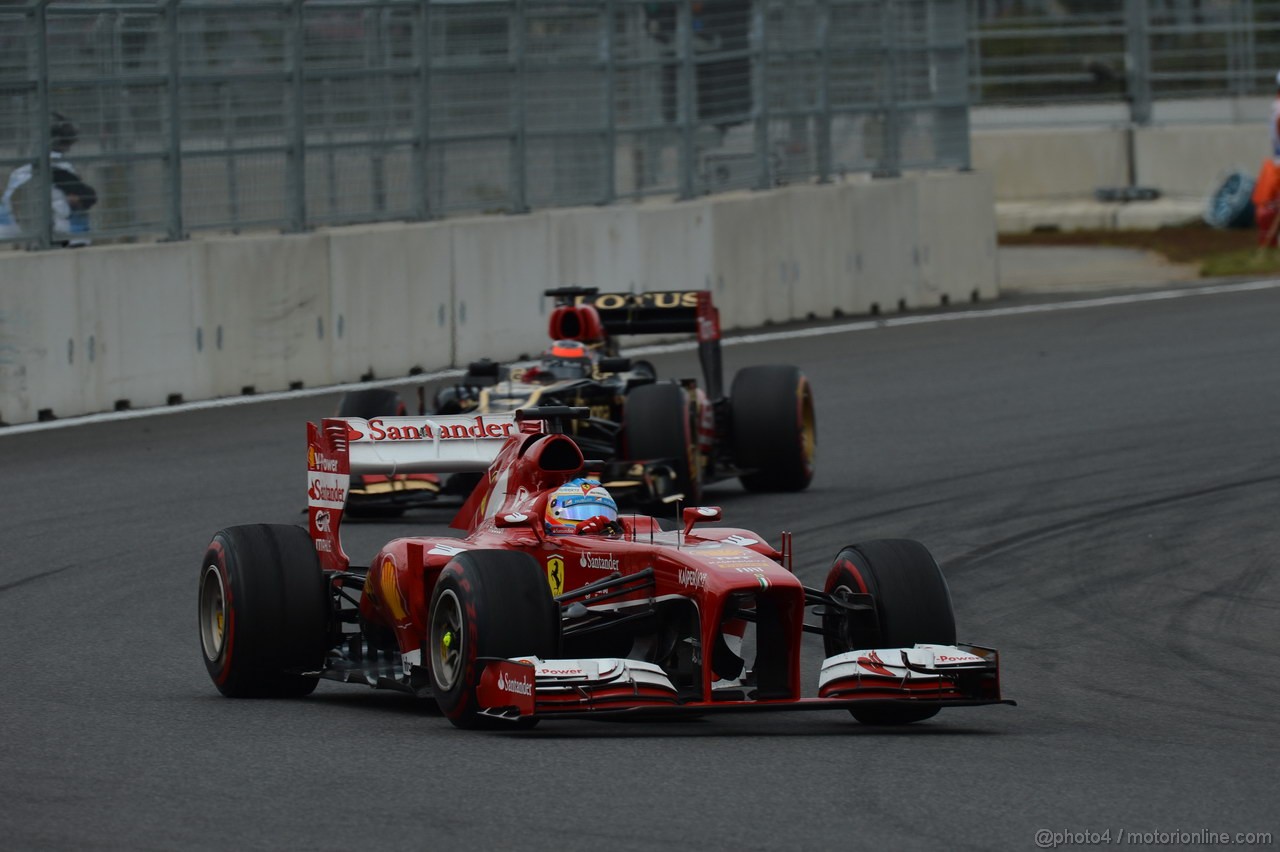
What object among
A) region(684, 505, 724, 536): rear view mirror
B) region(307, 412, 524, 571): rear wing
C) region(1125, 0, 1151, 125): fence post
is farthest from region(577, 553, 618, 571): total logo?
region(1125, 0, 1151, 125): fence post

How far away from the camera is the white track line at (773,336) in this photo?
17672 millimetres

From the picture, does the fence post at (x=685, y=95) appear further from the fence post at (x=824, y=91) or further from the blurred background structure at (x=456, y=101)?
the fence post at (x=824, y=91)

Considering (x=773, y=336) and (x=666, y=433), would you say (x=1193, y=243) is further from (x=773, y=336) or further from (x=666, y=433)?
(x=666, y=433)

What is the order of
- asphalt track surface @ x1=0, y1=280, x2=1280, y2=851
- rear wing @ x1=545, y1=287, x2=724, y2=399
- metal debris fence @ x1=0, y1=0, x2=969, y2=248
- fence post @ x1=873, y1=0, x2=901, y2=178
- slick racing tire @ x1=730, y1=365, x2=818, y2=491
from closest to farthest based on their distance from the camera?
asphalt track surface @ x1=0, y1=280, x2=1280, y2=851 < slick racing tire @ x1=730, y1=365, x2=818, y2=491 < rear wing @ x1=545, y1=287, x2=724, y2=399 < metal debris fence @ x1=0, y1=0, x2=969, y2=248 < fence post @ x1=873, y1=0, x2=901, y2=178

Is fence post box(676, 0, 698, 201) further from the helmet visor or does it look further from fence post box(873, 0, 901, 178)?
the helmet visor

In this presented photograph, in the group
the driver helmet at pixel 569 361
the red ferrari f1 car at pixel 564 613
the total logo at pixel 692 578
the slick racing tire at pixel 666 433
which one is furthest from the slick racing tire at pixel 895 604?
the driver helmet at pixel 569 361

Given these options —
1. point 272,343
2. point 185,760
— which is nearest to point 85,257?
point 272,343

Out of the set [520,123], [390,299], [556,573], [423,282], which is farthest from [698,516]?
[520,123]

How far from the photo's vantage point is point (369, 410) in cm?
1425

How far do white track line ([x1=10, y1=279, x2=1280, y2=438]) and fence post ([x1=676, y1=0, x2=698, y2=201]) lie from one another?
1.88 metres

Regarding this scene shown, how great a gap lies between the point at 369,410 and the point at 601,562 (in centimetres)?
597

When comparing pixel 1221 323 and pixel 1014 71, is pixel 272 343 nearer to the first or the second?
pixel 1221 323

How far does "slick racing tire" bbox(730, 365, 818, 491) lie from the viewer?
575 inches

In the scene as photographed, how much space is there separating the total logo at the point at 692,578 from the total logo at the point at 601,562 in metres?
0.46
